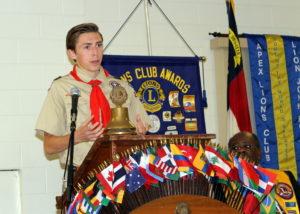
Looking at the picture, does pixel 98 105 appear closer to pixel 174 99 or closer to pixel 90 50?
pixel 90 50

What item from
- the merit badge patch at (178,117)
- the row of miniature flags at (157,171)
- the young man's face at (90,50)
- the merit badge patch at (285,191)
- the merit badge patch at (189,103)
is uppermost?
the young man's face at (90,50)

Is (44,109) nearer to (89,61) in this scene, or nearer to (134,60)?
(89,61)

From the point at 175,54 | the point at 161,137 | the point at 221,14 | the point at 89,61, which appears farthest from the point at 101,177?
the point at 221,14

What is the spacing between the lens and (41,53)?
4180mm

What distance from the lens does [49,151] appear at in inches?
118

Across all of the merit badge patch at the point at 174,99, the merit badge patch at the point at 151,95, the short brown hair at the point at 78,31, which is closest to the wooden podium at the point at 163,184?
the short brown hair at the point at 78,31

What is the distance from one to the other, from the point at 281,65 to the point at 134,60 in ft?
3.96

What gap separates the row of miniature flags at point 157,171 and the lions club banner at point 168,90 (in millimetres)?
2575

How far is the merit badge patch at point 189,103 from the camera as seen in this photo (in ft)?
14.9

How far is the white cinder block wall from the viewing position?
4043 millimetres

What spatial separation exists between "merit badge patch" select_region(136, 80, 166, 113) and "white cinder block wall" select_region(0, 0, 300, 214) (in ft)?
0.86

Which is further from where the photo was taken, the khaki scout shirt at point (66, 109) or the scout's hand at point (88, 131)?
the khaki scout shirt at point (66, 109)

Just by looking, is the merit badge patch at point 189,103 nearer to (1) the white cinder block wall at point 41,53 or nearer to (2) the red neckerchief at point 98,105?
(1) the white cinder block wall at point 41,53

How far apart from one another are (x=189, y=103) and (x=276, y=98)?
718mm
